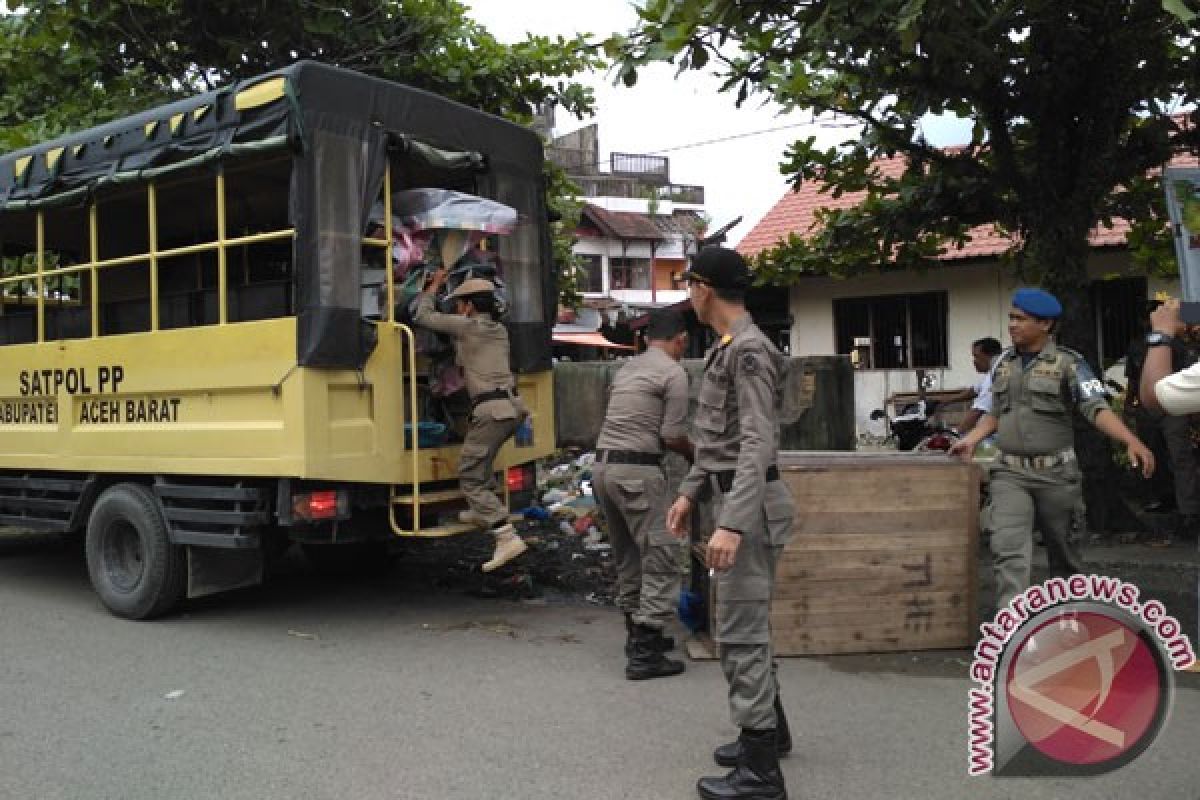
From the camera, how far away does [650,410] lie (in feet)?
16.9

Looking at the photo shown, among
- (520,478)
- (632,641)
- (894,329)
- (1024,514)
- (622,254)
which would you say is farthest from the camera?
(622,254)

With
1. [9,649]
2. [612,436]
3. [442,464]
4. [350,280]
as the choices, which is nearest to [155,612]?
[9,649]

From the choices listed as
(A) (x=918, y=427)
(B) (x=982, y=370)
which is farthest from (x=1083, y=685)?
(A) (x=918, y=427)

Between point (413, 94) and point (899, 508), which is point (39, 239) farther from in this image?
point (899, 508)

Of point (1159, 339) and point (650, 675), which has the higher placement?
point (1159, 339)

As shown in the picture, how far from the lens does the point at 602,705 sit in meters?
4.53

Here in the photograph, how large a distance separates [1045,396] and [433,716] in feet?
10.1

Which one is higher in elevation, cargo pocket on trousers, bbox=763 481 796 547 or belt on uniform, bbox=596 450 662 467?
belt on uniform, bbox=596 450 662 467

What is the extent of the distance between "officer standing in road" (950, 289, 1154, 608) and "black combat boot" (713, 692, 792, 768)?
1.40 m

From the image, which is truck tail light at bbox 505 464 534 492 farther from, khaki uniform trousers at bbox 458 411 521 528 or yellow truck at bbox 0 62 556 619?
khaki uniform trousers at bbox 458 411 521 528

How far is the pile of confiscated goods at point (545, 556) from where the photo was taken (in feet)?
22.3

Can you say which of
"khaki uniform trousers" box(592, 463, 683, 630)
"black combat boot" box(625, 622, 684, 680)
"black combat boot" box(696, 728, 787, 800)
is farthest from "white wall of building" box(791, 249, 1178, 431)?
"black combat boot" box(696, 728, 787, 800)

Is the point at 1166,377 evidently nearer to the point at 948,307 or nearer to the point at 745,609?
the point at 745,609

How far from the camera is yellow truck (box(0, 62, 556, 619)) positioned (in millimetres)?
5352
